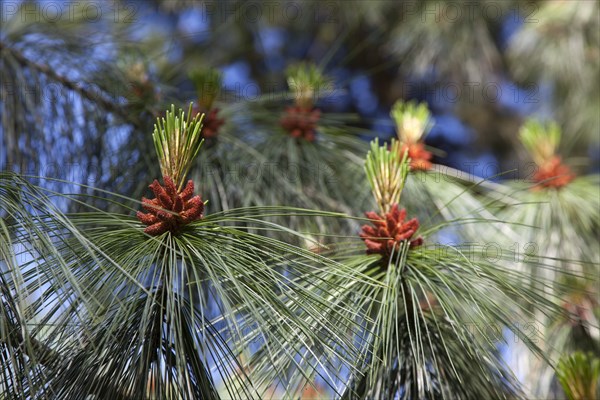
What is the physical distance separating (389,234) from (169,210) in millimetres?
280

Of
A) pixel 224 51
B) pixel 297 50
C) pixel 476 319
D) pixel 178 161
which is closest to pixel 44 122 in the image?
pixel 178 161

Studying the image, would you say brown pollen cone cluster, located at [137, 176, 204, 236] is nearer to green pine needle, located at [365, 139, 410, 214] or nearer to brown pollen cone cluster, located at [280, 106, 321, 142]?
green pine needle, located at [365, 139, 410, 214]

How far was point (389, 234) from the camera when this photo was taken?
2.87ft

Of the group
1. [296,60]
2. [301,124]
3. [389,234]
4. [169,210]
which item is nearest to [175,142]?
[169,210]

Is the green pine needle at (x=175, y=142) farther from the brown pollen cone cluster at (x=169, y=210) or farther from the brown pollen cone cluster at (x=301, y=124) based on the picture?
the brown pollen cone cluster at (x=301, y=124)

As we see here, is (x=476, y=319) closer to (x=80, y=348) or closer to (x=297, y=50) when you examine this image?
(x=80, y=348)

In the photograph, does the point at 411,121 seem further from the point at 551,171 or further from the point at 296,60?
the point at 296,60

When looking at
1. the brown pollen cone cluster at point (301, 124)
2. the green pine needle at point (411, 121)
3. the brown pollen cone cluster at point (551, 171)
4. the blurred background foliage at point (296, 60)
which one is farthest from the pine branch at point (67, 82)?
the brown pollen cone cluster at point (551, 171)

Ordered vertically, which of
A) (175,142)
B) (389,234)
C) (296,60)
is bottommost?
(389,234)

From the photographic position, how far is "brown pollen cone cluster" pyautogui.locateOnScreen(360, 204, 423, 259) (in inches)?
34.1

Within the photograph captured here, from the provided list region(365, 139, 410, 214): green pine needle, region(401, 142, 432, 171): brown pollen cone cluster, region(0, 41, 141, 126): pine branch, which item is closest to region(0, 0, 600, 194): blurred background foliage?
region(0, 41, 141, 126): pine branch

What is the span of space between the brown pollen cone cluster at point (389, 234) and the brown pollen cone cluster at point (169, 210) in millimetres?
227

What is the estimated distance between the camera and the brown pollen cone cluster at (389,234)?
0.87 meters

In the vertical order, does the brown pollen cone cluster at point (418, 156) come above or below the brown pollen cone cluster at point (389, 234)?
above
